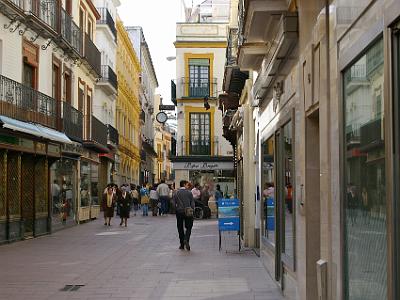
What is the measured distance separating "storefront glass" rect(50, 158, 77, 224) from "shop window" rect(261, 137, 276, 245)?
11.8 meters

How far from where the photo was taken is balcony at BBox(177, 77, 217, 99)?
45.5m

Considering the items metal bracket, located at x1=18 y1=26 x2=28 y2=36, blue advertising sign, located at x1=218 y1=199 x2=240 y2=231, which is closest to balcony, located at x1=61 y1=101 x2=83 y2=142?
metal bracket, located at x1=18 y1=26 x2=28 y2=36

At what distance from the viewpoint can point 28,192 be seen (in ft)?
68.4

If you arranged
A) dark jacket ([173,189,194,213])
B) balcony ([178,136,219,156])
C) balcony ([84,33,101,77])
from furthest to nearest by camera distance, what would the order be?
balcony ([178,136,219,156]) < balcony ([84,33,101,77]) < dark jacket ([173,189,194,213])

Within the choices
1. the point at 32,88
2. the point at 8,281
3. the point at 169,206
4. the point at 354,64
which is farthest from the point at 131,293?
the point at 169,206

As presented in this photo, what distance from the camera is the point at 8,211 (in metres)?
18.6

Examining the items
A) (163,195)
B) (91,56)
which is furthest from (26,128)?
(163,195)

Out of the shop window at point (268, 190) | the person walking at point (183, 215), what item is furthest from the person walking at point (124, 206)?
the shop window at point (268, 190)

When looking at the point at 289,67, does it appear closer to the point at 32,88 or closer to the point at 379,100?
the point at 379,100

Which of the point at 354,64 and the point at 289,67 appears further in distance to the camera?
the point at 289,67

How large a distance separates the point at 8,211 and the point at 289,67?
11.4m

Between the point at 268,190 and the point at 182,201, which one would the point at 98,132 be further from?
the point at 268,190

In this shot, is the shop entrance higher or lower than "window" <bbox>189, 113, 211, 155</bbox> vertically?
lower

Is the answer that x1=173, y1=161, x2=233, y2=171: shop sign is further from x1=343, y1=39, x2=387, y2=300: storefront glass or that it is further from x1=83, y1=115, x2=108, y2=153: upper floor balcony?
x1=343, y1=39, x2=387, y2=300: storefront glass
